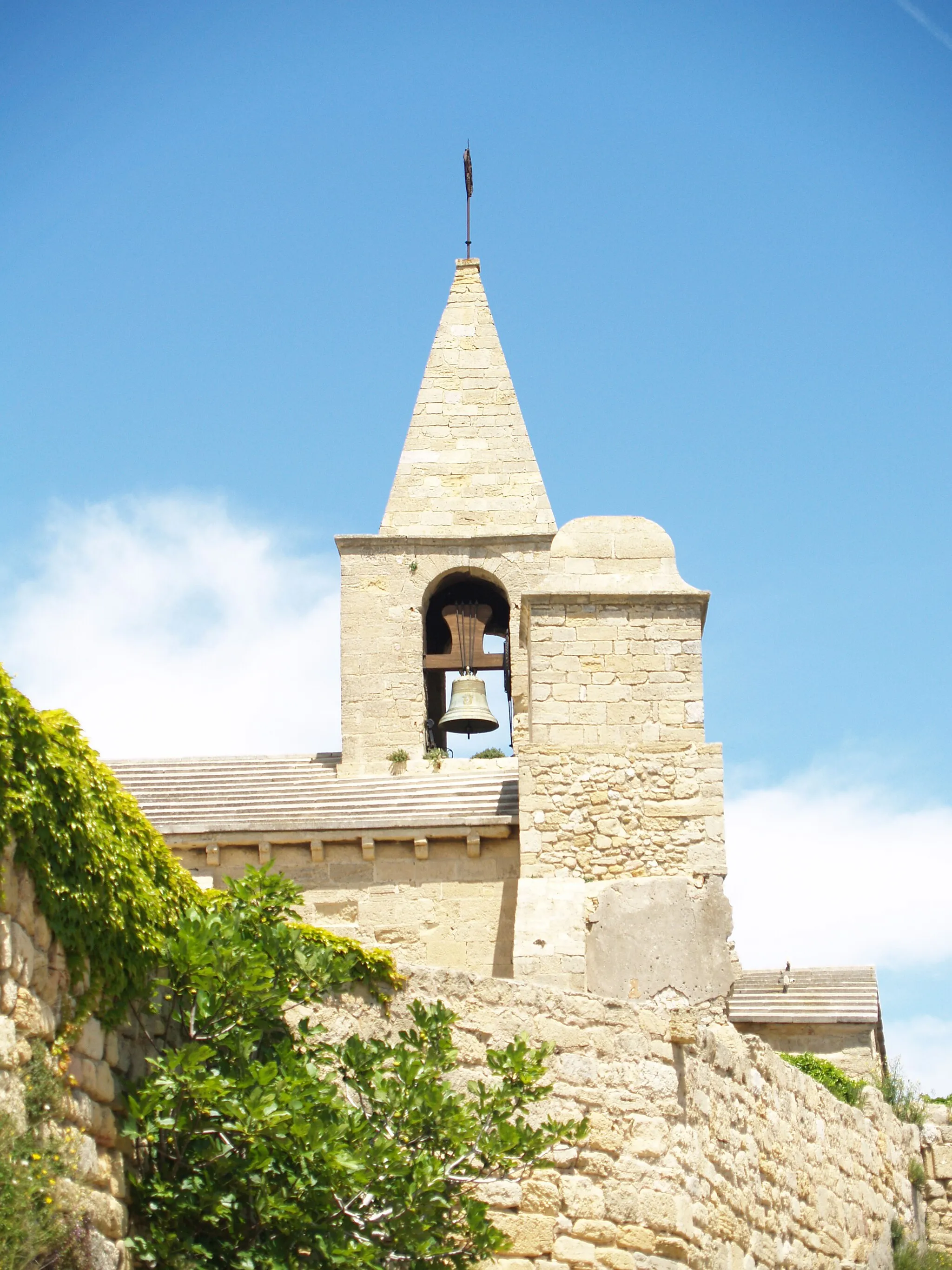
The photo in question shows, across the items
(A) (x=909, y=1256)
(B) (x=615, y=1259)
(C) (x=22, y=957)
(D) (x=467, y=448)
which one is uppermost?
(D) (x=467, y=448)

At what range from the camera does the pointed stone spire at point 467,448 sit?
→ 18.6m

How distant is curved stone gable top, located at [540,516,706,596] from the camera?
45.9ft

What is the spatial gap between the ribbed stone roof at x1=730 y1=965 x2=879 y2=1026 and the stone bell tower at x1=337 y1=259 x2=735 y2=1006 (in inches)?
108

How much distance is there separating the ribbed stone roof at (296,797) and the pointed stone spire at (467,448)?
12.3ft

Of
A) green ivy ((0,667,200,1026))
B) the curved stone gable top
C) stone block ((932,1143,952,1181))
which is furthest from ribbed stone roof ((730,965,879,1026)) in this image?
green ivy ((0,667,200,1026))

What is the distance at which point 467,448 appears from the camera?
1941cm

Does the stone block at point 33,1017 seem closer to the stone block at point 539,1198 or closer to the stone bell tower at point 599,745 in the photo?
the stone block at point 539,1198

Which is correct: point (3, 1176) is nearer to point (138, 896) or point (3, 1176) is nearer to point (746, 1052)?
point (138, 896)

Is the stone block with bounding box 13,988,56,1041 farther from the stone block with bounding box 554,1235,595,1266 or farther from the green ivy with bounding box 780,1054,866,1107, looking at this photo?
the green ivy with bounding box 780,1054,866,1107

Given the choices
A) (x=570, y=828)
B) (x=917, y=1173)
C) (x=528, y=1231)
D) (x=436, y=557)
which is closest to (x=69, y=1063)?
(x=528, y=1231)

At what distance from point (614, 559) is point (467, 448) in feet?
18.4

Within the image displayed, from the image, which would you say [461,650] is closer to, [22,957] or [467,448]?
[467,448]

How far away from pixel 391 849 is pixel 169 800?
7.06 feet

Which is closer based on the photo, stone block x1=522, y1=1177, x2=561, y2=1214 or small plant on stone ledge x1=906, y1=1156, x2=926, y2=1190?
stone block x1=522, y1=1177, x2=561, y2=1214
